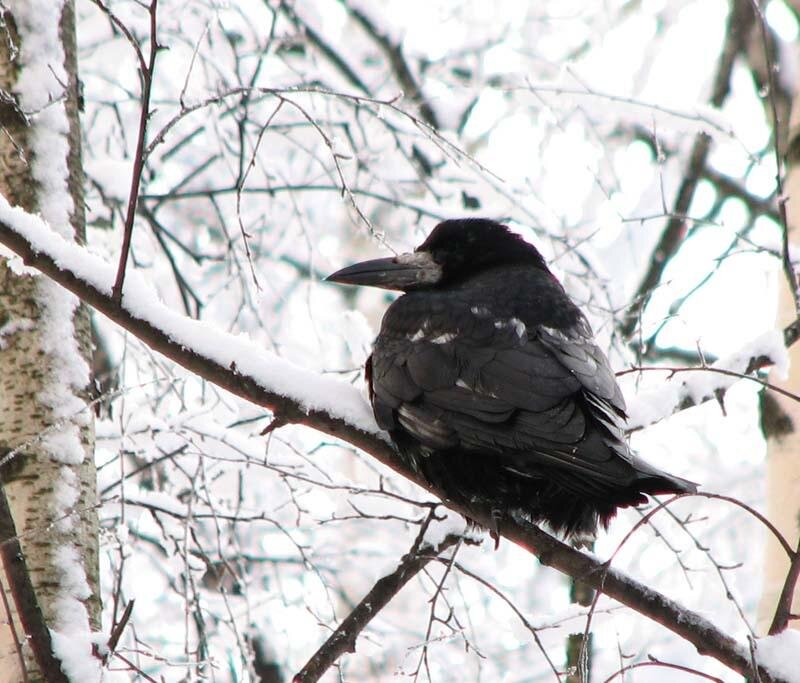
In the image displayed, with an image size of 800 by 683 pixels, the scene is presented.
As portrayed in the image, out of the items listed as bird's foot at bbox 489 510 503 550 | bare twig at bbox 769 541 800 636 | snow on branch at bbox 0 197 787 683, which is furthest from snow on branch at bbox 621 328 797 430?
bare twig at bbox 769 541 800 636

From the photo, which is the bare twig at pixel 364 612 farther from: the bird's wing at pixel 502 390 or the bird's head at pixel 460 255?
the bird's head at pixel 460 255

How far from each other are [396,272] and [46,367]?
53.3 inches

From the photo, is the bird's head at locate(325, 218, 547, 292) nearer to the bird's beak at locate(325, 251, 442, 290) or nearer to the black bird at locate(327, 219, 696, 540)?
the bird's beak at locate(325, 251, 442, 290)

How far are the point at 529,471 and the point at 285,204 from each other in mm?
3721

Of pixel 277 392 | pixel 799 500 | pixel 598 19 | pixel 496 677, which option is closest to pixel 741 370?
pixel 799 500

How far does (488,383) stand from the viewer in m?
2.72

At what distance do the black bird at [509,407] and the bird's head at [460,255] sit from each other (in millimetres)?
359

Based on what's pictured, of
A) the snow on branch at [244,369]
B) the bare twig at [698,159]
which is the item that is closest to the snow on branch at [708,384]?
the snow on branch at [244,369]

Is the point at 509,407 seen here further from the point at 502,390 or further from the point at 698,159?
the point at 698,159

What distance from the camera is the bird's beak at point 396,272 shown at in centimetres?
344

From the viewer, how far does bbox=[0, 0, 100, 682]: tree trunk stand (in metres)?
2.30

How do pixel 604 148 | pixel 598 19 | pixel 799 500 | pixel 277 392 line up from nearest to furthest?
1. pixel 277 392
2. pixel 799 500
3. pixel 604 148
4. pixel 598 19

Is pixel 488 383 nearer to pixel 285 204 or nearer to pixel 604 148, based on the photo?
pixel 604 148

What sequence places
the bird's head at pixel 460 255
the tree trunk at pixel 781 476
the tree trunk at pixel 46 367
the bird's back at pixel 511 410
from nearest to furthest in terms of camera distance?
the tree trunk at pixel 46 367 → the bird's back at pixel 511 410 → the tree trunk at pixel 781 476 → the bird's head at pixel 460 255
